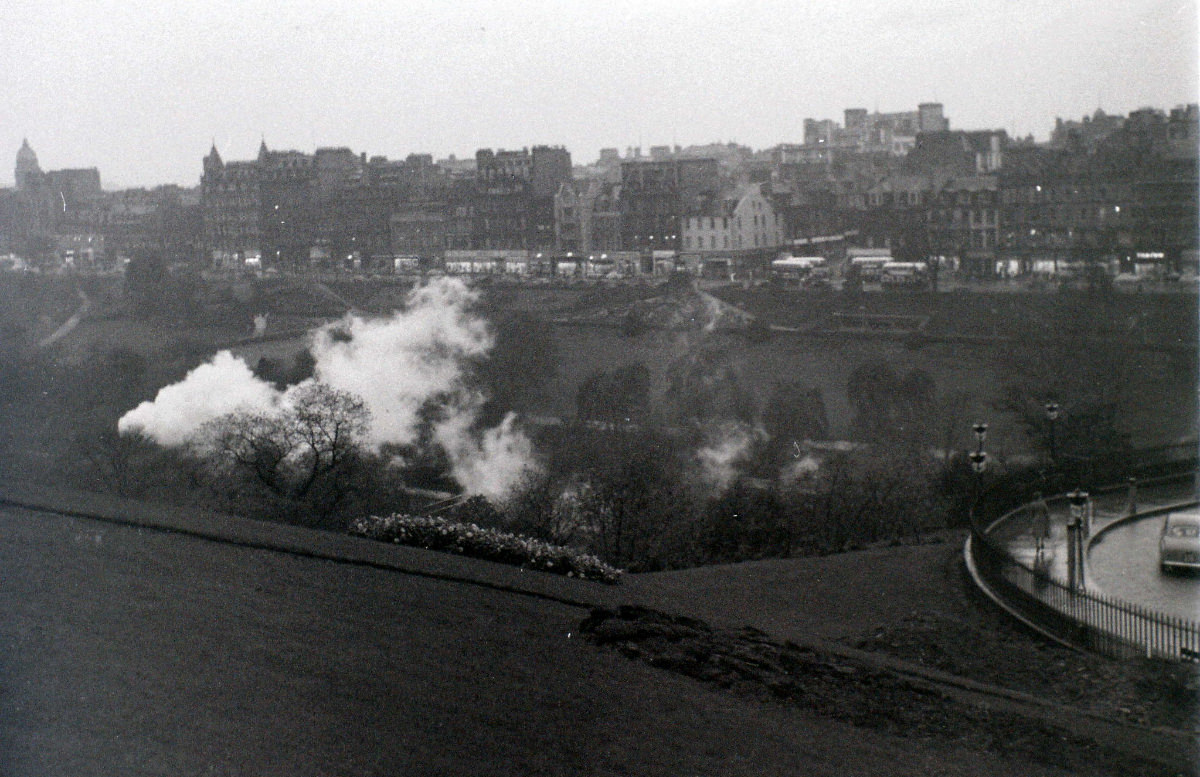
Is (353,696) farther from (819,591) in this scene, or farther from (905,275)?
(905,275)

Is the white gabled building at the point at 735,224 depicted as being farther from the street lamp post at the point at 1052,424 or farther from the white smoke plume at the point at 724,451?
the street lamp post at the point at 1052,424

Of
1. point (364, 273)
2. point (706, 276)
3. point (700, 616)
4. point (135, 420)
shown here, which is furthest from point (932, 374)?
point (135, 420)

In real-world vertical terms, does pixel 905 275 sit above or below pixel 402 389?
above

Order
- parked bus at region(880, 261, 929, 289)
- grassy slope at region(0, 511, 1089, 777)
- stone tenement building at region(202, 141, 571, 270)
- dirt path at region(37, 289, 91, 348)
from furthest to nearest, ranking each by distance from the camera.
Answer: dirt path at region(37, 289, 91, 348) < stone tenement building at region(202, 141, 571, 270) < parked bus at region(880, 261, 929, 289) < grassy slope at region(0, 511, 1089, 777)

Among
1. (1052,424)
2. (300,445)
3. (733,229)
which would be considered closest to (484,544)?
(300,445)

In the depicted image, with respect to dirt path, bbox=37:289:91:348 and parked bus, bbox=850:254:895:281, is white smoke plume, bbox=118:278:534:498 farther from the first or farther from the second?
parked bus, bbox=850:254:895:281

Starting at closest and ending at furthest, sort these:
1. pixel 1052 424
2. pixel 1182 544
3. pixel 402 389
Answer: pixel 1182 544 < pixel 1052 424 < pixel 402 389

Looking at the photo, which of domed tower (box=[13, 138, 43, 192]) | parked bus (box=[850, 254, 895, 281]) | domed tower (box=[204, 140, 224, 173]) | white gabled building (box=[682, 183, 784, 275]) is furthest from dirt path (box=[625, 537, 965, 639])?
domed tower (box=[13, 138, 43, 192])
